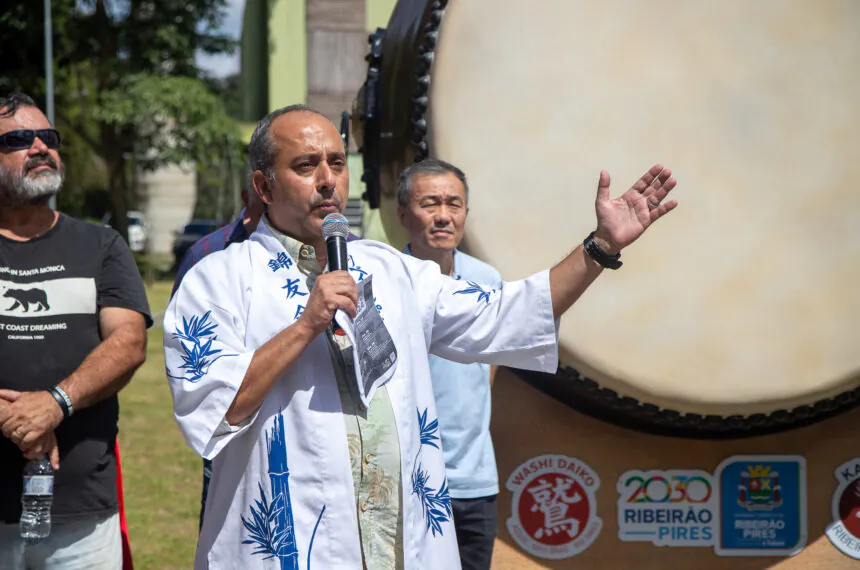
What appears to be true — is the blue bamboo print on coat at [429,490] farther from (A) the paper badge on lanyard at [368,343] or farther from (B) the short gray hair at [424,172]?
(B) the short gray hair at [424,172]

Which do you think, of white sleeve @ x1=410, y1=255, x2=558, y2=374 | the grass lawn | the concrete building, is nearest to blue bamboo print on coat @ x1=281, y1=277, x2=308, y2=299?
white sleeve @ x1=410, y1=255, x2=558, y2=374

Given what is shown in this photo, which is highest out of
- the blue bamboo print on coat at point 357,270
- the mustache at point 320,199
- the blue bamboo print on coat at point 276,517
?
the mustache at point 320,199

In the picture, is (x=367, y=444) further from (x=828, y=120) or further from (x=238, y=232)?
(x=828, y=120)

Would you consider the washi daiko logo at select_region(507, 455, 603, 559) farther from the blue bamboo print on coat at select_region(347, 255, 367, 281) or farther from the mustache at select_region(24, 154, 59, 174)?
the mustache at select_region(24, 154, 59, 174)

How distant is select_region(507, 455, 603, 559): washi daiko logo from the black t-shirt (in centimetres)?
105

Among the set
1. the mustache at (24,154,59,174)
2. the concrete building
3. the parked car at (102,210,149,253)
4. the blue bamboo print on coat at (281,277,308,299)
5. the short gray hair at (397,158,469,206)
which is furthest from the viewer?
the parked car at (102,210,149,253)

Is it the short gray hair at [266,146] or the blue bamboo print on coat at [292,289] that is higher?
the short gray hair at [266,146]

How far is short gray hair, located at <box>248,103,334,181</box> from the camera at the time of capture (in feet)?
5.58

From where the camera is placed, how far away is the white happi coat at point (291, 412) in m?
1.58

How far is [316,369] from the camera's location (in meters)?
1.64

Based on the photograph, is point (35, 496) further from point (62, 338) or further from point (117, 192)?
point (117, 192)

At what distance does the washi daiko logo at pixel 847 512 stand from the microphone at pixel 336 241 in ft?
5.98

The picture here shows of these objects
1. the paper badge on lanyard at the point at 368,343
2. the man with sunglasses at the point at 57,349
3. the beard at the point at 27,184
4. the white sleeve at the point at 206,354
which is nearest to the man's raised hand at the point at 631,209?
the paper badge on lanyard at the point at 368,343

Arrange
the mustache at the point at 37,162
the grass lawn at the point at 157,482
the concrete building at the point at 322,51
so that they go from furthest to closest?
the concrete building at the point at 322,51 < the grass lawn at the point at 157,482 < the mustache at the point at 37,162
